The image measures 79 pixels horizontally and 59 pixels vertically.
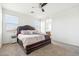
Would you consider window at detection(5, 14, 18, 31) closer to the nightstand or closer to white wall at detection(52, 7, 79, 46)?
the nightstand

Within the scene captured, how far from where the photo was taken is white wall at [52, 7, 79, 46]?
12.3 ft

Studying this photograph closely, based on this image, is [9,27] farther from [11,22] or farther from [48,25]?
[48,25]

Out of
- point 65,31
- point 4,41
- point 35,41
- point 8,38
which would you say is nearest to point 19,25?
point 8,38

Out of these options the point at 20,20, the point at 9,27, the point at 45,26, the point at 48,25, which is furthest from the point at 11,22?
the point at 48,25

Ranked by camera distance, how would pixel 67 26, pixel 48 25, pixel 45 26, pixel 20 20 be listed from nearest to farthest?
pixel 67 26
pixel 20 20
pixel 48 25
pixel 45 26

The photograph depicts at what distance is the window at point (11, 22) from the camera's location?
4.30 m

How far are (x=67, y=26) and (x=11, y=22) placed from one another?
4.04m

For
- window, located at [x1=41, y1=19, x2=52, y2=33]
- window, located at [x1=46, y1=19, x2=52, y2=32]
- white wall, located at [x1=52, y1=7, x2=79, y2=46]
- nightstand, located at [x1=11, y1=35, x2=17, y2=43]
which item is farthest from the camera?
window, located at [x1=41, y1=19, x2=52, y2=33]

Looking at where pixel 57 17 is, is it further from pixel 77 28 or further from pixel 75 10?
pixel 77 28

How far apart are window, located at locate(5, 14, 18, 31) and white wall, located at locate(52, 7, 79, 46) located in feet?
10.7

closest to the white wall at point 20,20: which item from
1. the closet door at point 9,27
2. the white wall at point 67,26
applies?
the closet door at point 9,27

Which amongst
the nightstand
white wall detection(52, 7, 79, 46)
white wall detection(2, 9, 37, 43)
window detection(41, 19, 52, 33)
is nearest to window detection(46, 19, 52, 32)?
window detection(41, 19, 52, 33)

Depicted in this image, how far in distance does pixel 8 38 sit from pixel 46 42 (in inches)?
106

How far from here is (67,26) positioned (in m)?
4.19
